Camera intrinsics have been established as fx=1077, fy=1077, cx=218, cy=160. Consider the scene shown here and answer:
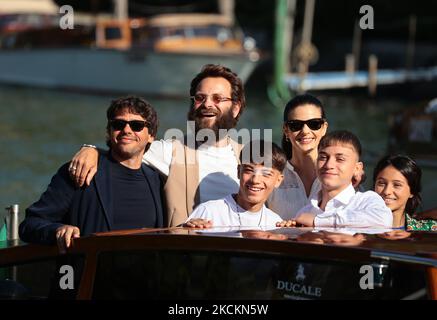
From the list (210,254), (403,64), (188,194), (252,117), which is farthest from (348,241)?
(403,64)

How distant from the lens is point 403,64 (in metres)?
40.1

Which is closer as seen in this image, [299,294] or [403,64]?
[299,294]

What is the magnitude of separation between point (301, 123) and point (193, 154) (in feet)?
A: 1.90

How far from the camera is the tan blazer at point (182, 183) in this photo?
5.31 meters

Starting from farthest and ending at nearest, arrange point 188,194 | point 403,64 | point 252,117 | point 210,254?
point 403,64 → point 252,117 → point 188,194 → point 210,254

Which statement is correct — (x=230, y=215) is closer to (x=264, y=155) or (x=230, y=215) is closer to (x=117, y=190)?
(x=264, y=155)

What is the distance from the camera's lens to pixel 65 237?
4.38m

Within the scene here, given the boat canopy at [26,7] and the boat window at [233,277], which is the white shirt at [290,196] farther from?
the boat canopy at [26,7]

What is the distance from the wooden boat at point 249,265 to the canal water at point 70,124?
21.0ft

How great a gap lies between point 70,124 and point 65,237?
75.4ft

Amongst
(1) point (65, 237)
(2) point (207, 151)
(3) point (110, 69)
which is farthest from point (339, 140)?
(3) point (110, 69)
